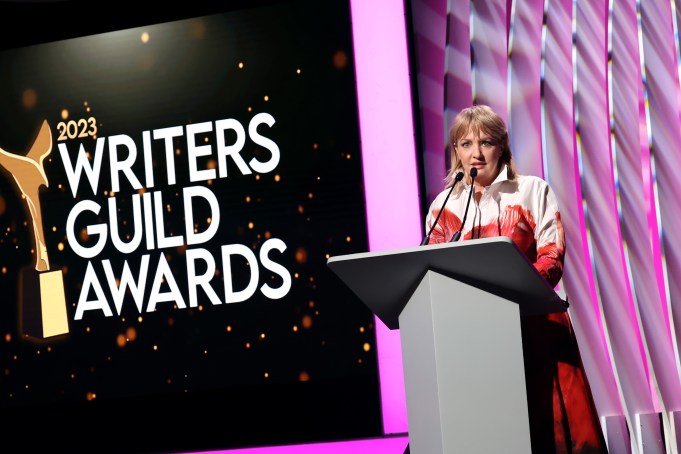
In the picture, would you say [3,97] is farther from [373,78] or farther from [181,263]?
[373,78]

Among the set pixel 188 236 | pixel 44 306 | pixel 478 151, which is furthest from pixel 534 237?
pixel 44 306

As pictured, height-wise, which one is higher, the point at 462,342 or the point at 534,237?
the point at 534,237

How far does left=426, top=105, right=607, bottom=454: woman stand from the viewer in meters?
2.05

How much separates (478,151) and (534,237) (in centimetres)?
27

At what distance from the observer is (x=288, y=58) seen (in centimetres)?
434

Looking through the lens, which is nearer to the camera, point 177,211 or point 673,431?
point 673,431

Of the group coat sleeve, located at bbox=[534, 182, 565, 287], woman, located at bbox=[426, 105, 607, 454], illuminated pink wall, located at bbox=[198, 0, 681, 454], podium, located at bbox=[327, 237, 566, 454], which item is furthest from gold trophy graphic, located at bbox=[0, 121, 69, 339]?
podium, located at bbox=[327, 237, 566, 454]

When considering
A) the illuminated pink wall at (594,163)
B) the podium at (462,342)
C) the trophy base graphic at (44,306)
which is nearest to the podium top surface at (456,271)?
the podium at (462,342)

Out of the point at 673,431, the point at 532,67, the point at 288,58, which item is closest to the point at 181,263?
the point at 288,58

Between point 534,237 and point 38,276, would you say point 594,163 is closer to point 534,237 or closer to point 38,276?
point 534,237

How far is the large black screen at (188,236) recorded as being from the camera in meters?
4.20

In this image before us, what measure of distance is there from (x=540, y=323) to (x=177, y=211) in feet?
8.68

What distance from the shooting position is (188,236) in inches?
171

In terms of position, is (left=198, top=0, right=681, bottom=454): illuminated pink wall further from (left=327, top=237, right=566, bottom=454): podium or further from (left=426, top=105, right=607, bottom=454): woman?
(left=327, top=237, right=566, bottom=454): podium
